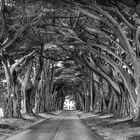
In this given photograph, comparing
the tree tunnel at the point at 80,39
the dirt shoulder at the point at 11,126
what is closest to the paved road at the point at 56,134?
the dirt shoulder at the point at 11,126

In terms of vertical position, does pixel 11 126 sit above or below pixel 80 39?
below

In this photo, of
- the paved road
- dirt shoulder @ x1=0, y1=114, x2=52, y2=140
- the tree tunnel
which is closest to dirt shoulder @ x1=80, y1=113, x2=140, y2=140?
the paved road

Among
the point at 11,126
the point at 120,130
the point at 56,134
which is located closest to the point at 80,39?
the point at 11,126

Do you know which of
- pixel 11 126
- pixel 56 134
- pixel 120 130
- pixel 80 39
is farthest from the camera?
pixel 80 39

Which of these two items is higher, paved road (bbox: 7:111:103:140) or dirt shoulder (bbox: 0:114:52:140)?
dirt shoulder (bbox: 0:114:52:140)

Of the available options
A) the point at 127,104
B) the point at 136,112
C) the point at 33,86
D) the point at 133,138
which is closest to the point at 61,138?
the point at 133,138

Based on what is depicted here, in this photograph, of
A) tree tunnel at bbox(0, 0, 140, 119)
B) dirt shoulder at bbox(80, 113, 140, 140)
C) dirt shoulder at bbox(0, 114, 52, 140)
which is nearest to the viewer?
dirt shoulder at bbox(80, 113, 140, 140)

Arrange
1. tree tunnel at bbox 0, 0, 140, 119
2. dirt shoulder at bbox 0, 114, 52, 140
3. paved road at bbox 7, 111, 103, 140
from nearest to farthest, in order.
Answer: paved road at bbox 7, 111, 103, 140, dirt shoulder at bbox 0, 114, 52, 140, tree tunnel at bbox 0, 0, 140, 119

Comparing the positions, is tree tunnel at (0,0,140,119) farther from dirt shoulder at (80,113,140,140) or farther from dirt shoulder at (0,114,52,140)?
dirt shoulder at (0,114,52,140)

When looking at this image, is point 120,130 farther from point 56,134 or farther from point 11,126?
point 11,126

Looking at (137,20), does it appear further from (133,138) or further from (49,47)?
(49,47)

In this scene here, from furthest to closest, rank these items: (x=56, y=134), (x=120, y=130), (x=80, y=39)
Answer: (x=80, y=39) < (x=120, y=130) < (x=56, y=134)

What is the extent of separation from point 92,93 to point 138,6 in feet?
108

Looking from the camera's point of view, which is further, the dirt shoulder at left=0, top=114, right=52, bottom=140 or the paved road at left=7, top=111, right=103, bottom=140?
the dirt shoulder at left=0, top=114, right=52, bottom=140
